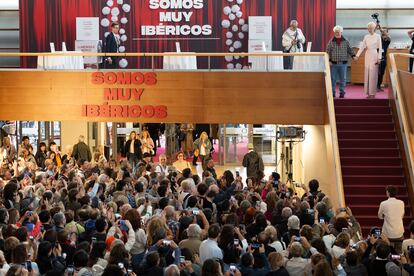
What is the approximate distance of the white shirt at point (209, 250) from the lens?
32.3 ft

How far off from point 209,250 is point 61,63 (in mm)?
12144

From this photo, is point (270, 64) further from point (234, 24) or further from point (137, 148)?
point (234, 24)

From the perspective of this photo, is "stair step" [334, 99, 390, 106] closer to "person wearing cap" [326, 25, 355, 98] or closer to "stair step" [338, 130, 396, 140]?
"person wearing cap" [326, 25, 355, 98]

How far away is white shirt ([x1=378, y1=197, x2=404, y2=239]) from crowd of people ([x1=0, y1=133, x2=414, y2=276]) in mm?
20

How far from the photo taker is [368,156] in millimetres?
17531

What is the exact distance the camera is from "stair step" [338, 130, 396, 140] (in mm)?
18031

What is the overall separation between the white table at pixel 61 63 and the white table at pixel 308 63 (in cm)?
521

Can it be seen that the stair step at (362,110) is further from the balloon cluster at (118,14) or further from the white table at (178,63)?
the balloon cluster at (118,14)

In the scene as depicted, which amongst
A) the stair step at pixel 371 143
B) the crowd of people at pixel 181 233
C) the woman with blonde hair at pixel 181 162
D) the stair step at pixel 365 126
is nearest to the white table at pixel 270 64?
the stair step at pixel 365 126

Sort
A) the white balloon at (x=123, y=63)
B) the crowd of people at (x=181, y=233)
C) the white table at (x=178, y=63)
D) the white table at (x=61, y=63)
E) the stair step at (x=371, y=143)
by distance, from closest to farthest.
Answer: the crowd of people at (x=181, y=233) < the stair step at (x=371, y=143) < the white table at (x=178, y=63) < the white table at (x=61, y=63) < the white balloon at (x=123, y=63)

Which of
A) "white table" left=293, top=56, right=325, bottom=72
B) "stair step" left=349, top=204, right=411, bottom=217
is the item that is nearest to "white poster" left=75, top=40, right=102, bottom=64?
"white table" left=293, top=56, right=325, bottom=72

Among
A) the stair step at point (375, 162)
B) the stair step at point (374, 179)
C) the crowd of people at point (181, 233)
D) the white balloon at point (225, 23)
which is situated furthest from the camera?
the white balloon at point (225, 23)

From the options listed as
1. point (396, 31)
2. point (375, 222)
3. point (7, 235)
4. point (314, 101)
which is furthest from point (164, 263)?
point (396, 31)

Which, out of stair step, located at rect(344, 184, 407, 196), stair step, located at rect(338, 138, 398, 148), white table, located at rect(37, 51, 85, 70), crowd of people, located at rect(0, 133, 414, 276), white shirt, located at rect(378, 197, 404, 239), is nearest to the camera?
crowd of people, located at rect(0, 133, 414, 276)
